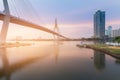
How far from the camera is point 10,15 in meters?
27.0

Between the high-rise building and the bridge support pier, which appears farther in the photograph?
the high-rise building

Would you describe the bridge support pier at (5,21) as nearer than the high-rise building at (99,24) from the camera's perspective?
Yes

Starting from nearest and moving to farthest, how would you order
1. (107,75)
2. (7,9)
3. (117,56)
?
(107,75) → (117,56) → (7,9)

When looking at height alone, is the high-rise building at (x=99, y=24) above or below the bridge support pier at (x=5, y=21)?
above

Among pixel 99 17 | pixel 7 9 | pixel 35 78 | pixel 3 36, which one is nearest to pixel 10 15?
pixel 7 9

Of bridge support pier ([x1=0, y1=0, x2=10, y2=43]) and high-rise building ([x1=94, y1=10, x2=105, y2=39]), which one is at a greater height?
high-rise building ([x1=94, y1=10, x2=105, y2=39])

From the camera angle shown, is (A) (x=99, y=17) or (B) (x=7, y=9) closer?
(B) (x=7, y=9)

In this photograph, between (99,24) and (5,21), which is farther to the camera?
(99,24)

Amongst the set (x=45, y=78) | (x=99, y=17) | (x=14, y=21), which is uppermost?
(x=99, y=17)

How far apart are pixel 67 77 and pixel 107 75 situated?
8.62ft

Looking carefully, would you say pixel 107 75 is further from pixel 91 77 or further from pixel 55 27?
pixel 55 27

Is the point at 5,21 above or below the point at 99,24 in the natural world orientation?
below

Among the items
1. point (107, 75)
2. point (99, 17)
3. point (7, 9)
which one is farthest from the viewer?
point (99, 17)

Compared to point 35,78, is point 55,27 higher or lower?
higher
